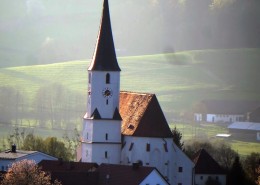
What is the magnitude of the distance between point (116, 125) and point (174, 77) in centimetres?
8867

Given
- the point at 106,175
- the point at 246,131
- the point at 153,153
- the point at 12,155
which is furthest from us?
the point at 246,131

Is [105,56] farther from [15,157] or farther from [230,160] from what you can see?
[230,160]

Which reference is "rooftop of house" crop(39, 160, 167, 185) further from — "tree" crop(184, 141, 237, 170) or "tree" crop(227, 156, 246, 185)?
"tree" crop(184, 141, 237, 170)

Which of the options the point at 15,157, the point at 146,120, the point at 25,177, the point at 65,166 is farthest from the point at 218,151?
the point at 25,177

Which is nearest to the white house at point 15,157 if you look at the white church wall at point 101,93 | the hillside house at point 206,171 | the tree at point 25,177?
the white church wall at point 101,93

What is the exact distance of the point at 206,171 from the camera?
97.1 m

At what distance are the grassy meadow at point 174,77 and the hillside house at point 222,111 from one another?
84.3 inches

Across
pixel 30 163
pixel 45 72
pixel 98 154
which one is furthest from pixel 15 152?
pixel 45 72

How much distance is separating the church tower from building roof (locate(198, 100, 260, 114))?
64.7 metres

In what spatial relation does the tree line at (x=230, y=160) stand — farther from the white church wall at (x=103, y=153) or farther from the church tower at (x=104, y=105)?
the church tower at (x=104, y=105)

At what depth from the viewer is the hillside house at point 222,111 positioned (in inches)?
6014

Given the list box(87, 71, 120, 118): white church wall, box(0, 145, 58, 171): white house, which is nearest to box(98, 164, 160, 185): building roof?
box(87, 71, 120, 118): white church wall

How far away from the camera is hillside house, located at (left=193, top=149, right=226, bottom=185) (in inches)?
3809

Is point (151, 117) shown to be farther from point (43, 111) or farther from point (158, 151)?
point (43, 111)
